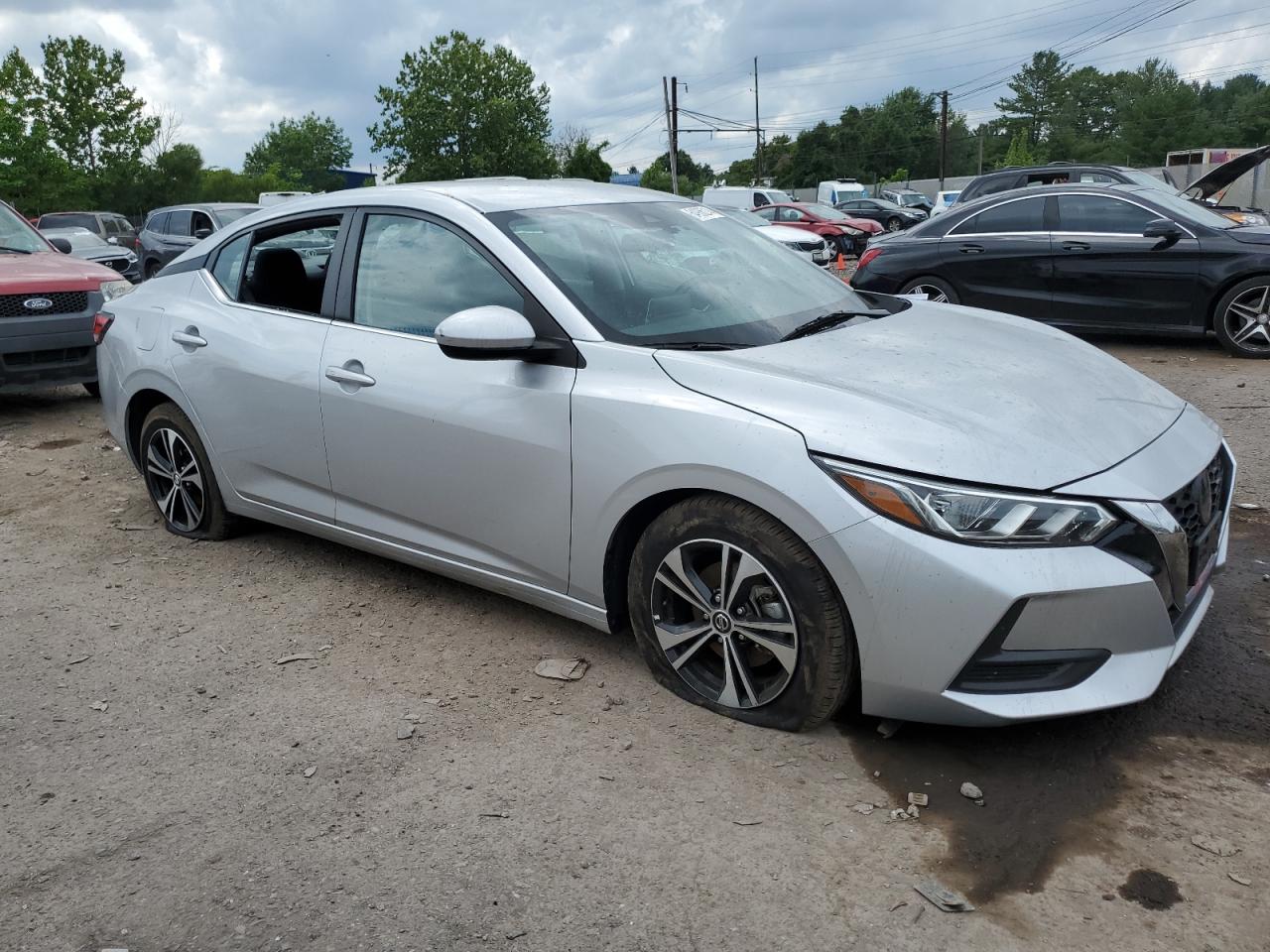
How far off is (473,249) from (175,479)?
88.2 inches

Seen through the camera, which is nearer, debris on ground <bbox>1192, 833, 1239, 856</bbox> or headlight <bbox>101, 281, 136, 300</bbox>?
debris on ground <bbox>1192, 833, 1239, 856</bbox>

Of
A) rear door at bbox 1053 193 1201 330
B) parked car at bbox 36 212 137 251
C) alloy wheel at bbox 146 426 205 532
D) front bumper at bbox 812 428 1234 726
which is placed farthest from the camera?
parked car at bbox 36 212 137 251

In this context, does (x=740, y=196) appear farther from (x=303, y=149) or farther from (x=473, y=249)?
(x=303, y=149)

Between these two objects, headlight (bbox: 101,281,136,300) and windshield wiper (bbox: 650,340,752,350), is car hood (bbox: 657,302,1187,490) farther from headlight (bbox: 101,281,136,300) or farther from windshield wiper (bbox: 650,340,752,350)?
headlight (bbox: 101,281,136,300)

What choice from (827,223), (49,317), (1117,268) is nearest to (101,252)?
(49,317)

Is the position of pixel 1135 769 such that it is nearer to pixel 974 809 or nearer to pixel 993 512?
pixel 974 809

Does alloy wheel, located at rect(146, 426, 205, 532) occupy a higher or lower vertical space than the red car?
lower

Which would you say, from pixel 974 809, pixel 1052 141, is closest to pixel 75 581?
pixel 974 809

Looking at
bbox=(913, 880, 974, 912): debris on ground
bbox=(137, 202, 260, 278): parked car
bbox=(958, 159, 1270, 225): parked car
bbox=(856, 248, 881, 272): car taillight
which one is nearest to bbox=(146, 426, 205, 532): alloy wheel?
bbox=(913, 880, 974, 912): debris on ground

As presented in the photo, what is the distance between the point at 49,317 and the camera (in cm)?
808

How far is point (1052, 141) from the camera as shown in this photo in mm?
102875

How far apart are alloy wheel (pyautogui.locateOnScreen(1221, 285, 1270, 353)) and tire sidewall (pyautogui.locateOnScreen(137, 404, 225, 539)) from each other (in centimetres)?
815

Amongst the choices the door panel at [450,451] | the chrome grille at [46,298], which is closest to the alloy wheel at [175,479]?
the door panel at [450,451]

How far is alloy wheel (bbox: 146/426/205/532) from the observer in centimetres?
500
